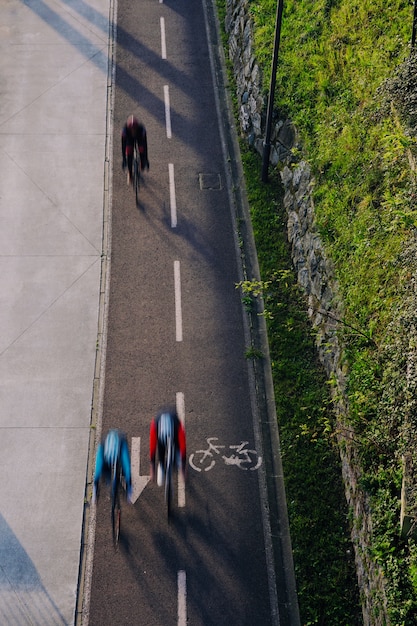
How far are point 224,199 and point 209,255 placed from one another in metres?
2.15

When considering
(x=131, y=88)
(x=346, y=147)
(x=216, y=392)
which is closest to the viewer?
(x=216, y=392)

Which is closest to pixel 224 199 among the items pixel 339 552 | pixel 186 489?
pixel 186 489

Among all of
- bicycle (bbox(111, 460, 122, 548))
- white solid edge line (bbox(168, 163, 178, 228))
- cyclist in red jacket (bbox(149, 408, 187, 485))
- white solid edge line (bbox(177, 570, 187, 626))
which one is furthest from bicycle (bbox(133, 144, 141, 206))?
white solid edge line (bbox(177, 570, 187, 626))

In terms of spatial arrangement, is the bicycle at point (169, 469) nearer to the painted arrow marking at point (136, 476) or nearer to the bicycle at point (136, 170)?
the painted arrow marking at point (136, 476)

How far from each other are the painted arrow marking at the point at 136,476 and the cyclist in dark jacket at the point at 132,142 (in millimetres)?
7519

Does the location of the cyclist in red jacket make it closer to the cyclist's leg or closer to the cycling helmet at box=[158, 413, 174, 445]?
the cycling helmet at box=[158, 413, 174, 445]

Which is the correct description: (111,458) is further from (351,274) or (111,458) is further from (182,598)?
(351,274)

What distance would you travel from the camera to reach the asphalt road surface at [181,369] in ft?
40.4

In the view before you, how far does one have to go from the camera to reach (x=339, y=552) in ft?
41.5

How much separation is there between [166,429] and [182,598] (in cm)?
273

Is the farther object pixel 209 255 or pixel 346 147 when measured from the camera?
pixel 209 255

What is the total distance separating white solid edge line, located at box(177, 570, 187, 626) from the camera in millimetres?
11898

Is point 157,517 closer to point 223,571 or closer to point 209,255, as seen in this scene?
point 223,571

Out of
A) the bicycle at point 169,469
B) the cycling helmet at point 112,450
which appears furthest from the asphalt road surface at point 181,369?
the cycling helmet at point 112,450
